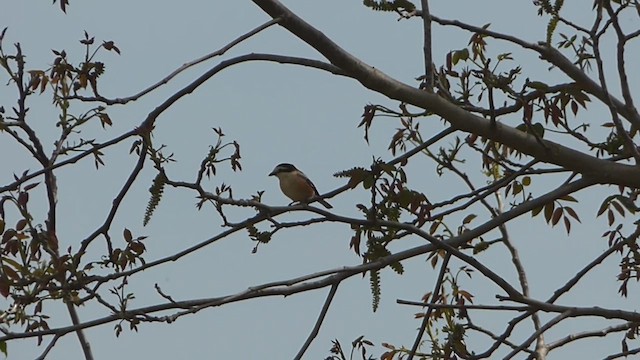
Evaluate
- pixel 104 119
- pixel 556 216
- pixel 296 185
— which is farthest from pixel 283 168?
pixel 556 216

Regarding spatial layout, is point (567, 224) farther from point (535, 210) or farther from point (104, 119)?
point (104, 119)

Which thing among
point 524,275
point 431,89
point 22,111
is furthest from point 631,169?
point 22,111

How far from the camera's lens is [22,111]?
6281 mm

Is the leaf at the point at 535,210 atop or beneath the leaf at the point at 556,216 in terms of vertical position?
beneath

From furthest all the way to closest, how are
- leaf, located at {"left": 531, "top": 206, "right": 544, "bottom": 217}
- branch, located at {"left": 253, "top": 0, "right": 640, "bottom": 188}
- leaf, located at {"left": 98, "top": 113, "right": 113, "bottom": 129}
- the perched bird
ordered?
the perched bird < leaf, located at {"left": 98, "top": 113, "right": 113, "bottom": 129} < leaf, located at {"left": 531, "top": 206, "right": 544, "bottom": 217} < branch, located at {"left": 253, "top": 0, "right": 640, "bottom": 188}

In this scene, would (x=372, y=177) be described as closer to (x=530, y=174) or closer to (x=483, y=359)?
(x=483, y=359)

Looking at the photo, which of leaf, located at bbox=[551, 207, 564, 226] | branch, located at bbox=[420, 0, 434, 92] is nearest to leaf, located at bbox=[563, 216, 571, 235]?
leaf, located at bbox=[551, 207, 564, 226]

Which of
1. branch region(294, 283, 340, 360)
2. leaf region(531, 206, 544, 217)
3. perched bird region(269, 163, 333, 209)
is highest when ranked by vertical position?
perched bird region(269, 163, 333, 209)

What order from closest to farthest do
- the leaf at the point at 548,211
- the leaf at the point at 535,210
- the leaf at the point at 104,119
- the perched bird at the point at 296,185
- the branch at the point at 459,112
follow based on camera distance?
the branch at the point at 459,112
the leaf at the point at 535,210
the leaf at the point at 548,211
the leaf at the point at 104,119
the perched bird at the point at 296,185

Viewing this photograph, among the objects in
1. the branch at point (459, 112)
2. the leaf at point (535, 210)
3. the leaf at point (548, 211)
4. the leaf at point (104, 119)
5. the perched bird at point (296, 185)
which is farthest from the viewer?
the perched bird at point (296, 185)

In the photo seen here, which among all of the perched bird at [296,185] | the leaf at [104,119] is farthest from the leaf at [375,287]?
the perched bird at [296,185]

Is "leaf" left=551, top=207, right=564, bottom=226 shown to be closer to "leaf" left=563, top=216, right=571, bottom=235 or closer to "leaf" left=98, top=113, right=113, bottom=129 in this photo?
"leaf" left=563, top=216, right=571, bottom=235

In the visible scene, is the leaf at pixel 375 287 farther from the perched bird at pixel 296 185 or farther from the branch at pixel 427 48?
the perched bird at pixel 296 185

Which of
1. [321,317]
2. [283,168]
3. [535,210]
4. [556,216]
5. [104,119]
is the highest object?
[283,168]
